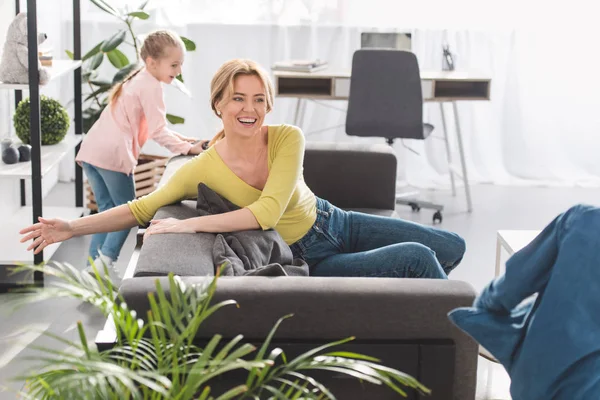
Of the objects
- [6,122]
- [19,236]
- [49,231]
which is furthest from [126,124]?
[49,231]

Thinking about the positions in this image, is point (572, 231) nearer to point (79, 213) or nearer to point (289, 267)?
point (289, 267)

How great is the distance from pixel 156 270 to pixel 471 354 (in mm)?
697

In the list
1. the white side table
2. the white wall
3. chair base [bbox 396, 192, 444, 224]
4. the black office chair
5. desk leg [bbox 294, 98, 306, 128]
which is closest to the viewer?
the white side table

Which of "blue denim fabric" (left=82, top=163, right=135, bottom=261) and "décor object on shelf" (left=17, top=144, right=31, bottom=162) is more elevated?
"décor object on shelf" (left=17, top=144, right=31, bottom=162)

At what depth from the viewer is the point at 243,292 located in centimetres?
189

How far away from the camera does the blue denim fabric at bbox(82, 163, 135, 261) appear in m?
3.63

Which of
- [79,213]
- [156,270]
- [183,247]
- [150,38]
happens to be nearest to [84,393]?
[156,270]

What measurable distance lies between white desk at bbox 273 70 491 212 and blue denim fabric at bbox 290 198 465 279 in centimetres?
213

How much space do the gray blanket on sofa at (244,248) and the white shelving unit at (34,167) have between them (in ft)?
2.50

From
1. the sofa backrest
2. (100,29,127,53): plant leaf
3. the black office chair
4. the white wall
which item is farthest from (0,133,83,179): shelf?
the black office chair

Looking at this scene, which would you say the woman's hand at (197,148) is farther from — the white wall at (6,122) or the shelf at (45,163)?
the white wall at (6,122)

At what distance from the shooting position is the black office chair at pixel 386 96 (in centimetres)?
Result: 446

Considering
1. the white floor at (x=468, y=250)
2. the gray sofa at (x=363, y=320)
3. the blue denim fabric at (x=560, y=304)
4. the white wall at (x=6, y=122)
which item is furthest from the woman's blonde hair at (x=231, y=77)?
the white wall at (x=6, y=122)

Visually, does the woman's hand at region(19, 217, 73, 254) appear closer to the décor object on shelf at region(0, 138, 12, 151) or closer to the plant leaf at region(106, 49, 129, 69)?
the décor object on shelf at region(0, 138, 12, 151)
